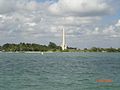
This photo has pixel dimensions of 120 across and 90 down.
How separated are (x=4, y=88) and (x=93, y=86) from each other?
13441 mm

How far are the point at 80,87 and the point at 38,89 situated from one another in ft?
21.4

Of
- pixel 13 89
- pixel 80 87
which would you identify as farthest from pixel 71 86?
pixel 13 89

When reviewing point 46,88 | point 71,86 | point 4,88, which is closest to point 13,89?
point 4,88

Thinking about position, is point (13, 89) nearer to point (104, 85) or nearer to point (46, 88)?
point (46, 88)

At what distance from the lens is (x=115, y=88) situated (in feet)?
157

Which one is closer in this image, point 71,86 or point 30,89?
point 30,89

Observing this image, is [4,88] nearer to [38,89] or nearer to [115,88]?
[38,89]

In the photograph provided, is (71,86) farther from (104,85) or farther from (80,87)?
(104,85)

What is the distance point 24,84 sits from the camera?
51281 millimetres

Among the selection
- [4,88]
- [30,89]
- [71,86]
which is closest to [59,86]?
[71,86]

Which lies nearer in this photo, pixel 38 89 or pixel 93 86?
pixel 38 89

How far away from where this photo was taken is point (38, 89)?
46344 mm

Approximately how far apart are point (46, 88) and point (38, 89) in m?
1.54

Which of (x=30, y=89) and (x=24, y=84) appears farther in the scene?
(x=24, y=84)
